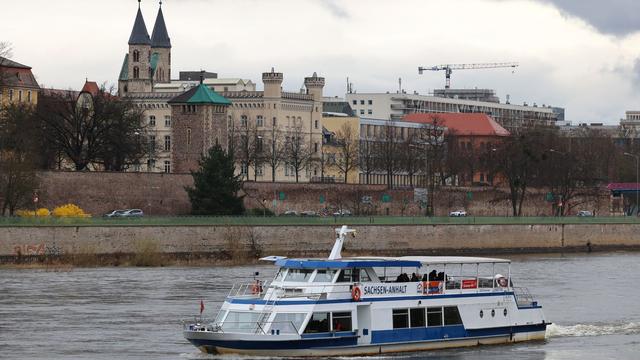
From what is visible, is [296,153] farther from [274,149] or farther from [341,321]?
[341,321]

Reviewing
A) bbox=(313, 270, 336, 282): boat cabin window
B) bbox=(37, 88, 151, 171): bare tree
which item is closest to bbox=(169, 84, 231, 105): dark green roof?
bbox=(37, 88, 151, 171): bare tree

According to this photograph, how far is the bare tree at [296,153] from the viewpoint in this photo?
15338cm

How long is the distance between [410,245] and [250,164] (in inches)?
1684

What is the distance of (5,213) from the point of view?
102 metres

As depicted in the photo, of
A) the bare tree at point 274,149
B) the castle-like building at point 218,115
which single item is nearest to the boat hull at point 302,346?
the castle-like building at point 218,115

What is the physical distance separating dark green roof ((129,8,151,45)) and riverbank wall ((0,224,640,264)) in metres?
78.0

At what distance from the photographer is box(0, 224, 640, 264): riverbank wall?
89.1m

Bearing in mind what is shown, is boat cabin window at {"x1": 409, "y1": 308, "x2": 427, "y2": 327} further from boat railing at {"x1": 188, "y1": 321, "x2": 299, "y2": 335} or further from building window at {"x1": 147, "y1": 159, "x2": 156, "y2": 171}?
building window at {"x1": 147, "y1": 159, "x2": 156, "y2": 171}

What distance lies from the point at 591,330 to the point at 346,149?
3890 inches

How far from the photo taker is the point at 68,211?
102m

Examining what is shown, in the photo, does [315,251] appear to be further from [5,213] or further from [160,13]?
[160,13]

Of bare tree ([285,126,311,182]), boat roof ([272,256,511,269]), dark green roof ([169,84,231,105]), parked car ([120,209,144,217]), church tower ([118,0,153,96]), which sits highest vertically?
church tower ([118,0,153,96])

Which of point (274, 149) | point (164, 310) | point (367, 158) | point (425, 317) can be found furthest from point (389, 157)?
point (425, 317)

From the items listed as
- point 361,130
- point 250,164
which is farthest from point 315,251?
point 361,130
